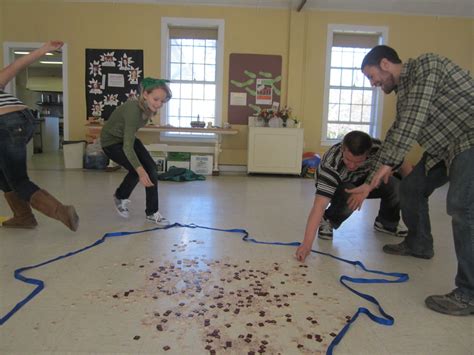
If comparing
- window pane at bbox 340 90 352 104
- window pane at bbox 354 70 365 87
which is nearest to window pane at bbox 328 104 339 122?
window pane at bbox 340 90 352 104

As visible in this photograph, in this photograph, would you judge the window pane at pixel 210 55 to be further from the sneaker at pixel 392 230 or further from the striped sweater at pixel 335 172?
the striped sweater at pixel 335 172

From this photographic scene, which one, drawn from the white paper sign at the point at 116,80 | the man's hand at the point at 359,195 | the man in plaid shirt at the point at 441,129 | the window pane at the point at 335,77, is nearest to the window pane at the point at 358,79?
the window pane at the point at 335,77

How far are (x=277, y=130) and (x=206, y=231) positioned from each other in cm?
386

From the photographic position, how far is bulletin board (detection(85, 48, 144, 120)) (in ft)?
23.2

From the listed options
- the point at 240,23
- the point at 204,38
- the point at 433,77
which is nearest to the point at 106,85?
the point at 204,38

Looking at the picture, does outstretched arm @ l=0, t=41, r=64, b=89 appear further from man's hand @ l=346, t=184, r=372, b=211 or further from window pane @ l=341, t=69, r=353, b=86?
window pane @ l=341, t=69, r=353, b=86

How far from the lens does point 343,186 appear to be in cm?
285

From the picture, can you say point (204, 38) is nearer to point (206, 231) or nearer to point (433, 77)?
point (206, 231)

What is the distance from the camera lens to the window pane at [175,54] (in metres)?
7.27

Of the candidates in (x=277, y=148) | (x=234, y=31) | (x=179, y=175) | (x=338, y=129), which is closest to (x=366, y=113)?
(x=338, y=129)

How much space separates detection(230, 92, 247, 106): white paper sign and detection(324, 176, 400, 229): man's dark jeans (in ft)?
14.2

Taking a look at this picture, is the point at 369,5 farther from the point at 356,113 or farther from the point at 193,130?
the point at 193,130

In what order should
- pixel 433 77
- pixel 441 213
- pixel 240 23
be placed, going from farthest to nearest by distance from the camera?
pixel 240 23 < pixel 441 213 < pixel 433 77

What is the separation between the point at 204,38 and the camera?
7172mm
